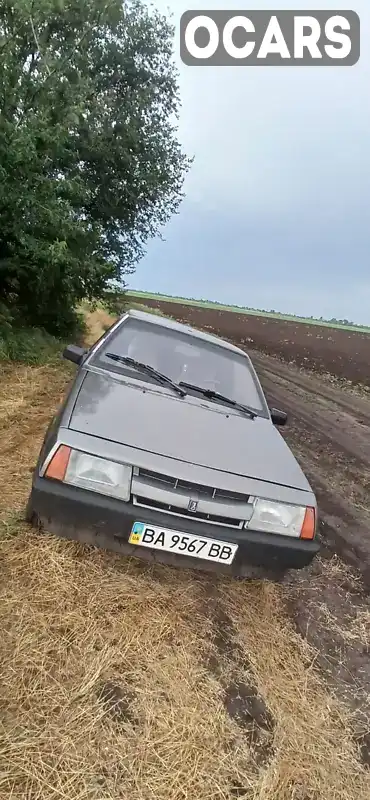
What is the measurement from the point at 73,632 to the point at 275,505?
1.16m

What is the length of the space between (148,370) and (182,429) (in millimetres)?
814

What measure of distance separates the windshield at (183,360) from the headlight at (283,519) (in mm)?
1127

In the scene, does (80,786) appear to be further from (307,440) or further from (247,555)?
(307,440)

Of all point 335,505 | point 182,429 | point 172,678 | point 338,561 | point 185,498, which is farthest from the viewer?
point 335,505

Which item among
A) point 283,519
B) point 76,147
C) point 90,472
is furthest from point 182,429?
point 76,147

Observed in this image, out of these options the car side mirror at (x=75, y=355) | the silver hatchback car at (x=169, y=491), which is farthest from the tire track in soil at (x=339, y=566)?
the car side mirror at (x=75, y=355)

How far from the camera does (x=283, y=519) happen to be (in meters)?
2.65

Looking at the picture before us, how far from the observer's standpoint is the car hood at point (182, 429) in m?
2.66

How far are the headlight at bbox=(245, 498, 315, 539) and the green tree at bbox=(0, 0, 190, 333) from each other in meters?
6.30

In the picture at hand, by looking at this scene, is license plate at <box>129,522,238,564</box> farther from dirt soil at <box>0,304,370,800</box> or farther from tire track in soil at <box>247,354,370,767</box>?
tire track in soil at <box>247,354,370,767</box>

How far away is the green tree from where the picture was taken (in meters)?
8.09

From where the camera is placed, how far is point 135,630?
256 cm

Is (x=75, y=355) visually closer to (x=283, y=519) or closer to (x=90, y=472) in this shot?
(x=90, y=472)

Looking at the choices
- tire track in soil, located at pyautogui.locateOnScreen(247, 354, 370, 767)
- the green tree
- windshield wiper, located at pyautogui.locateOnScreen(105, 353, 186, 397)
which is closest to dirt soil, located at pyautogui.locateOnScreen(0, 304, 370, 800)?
tire track in soil, located at pyautogui.locateOnScreen(247, 354, 370, 767)
